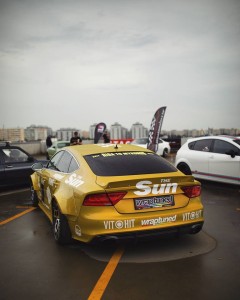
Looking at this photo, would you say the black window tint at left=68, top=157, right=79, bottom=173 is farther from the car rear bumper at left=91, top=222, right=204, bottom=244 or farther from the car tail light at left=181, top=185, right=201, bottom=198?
the car tail light at left=181, top=185, right=201, bottom=198

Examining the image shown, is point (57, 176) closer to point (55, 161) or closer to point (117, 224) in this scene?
point (55, 161)

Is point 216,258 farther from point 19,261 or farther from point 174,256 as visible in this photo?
point 19,261

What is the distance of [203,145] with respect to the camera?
9492 mm

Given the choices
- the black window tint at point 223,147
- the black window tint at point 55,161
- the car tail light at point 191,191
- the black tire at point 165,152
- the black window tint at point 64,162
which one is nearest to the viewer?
the car tail light at point 191,191

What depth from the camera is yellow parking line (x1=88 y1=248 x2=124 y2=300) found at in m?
3.01

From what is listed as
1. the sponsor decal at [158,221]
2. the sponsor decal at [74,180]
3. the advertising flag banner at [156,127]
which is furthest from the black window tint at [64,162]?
the advertising flag banner at [156,127]

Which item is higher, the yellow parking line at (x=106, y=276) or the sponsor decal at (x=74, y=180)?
the sponsor decal at (x=74, y=180)

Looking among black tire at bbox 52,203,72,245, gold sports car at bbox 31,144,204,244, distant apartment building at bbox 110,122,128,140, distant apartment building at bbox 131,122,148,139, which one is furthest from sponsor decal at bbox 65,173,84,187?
distant apartment building at bbox 110,122,128,140

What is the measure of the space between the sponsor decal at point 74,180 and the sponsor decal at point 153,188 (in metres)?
0.77

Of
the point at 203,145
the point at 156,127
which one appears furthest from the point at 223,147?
the point at 156,127

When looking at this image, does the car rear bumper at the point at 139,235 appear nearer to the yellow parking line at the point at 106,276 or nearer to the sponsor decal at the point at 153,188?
the yellow parking line at the point at 106,276

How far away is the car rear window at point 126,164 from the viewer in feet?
13.5

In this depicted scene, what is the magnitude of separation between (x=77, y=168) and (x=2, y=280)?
1678 millimetres

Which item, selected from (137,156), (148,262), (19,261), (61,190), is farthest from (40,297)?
(137,156)
